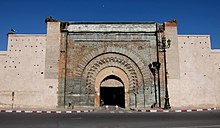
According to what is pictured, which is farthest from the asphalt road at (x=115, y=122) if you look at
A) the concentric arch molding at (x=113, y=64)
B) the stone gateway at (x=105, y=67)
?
the concentric arch molding at (x=113, y=64)

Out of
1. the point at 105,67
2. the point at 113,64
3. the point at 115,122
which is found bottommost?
the point at 115,122

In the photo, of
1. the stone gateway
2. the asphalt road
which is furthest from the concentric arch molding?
the asphalt road

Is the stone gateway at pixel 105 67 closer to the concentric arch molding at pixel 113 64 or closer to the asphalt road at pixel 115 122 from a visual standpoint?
the concentric arch molding at pixel 113 64

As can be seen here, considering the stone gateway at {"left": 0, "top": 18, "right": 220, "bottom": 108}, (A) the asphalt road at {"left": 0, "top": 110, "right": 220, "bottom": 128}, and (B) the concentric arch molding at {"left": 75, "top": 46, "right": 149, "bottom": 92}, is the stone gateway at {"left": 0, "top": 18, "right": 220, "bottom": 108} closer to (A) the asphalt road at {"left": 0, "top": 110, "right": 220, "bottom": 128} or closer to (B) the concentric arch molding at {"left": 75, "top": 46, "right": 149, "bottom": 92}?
(B) the concentric arch molding at {"left": 75, "top": 46, "right": 149, "bottom": 92}

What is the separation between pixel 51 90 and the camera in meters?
16.9

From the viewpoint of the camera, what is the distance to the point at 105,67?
1742cm

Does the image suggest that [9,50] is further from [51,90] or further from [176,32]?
[176,32]

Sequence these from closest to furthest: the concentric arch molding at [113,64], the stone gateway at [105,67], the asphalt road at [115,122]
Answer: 1. the asphalt road at [115,122]
2. the stone gateway at [105,67]
3. the concentric arch molding at [113,64]

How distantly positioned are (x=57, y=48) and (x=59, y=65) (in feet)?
4.49

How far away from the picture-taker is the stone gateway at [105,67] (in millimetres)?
16906

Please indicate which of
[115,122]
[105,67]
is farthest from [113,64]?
[115,122]

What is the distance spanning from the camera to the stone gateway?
55.5 feet

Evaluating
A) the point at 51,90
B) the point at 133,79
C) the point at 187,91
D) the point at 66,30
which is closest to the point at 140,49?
the point at 133,79

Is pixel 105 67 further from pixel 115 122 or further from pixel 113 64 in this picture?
pixel 115 122
